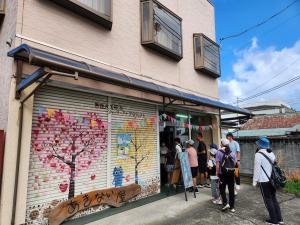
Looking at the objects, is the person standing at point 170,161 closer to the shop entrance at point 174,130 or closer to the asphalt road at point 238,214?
the shop entrance at point 174,130

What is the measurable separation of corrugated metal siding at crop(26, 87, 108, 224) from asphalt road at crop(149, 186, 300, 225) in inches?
81.2

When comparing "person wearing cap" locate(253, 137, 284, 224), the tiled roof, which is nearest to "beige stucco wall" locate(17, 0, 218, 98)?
"person wearing cap" locate(253, 137, 284, 224)

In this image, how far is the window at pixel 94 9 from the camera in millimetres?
5648

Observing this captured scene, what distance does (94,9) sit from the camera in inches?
246

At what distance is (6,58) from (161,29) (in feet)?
17.6

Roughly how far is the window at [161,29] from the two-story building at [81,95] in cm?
4

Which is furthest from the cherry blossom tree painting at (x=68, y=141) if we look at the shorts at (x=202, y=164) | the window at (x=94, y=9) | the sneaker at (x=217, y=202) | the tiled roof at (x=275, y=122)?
the tiled roof at (x=275, y=122)

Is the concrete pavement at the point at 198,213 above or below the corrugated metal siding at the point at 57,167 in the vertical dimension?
below

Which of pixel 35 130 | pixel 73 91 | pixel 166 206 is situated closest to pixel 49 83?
pixel 73 91

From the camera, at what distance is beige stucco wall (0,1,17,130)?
15.9ft

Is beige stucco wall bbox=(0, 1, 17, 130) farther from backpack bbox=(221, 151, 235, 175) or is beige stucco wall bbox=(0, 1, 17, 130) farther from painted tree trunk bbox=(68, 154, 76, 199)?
backpack bbox=(221, 151, 235, 175)

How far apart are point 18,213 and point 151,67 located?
5.74 metres

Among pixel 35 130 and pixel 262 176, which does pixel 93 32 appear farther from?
pixel 262 176

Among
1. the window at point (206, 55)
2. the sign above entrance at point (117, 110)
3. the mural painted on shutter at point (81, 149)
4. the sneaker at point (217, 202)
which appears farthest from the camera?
the window at point (206, 55)
